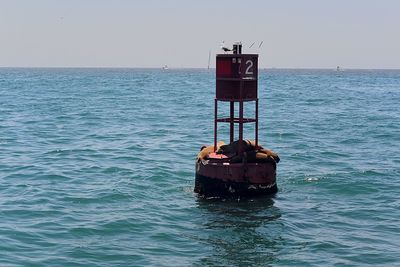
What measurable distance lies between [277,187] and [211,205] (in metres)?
3.13

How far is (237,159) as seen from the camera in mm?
19672

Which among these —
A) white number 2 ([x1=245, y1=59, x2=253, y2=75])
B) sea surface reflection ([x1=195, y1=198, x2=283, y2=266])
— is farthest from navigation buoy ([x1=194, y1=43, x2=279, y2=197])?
sea surface reflection ([x1=195, y1=198, x2=283, y2=266])

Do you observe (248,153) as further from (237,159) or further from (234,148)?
(234,148)

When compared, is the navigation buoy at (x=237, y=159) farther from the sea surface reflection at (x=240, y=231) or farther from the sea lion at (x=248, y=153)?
the sea surface reflection at (x=240, y=231)

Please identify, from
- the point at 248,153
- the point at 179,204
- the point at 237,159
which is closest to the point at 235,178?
the point at 237,159

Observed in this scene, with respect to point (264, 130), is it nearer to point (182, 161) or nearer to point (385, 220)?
point (182, 161)

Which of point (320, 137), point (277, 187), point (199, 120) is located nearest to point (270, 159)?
point (277, 187)

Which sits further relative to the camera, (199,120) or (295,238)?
(199,120)

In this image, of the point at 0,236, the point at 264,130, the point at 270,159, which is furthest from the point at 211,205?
the point at 264,130

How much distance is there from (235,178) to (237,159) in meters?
0.59

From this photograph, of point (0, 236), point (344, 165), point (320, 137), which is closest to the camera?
point (0, 236)

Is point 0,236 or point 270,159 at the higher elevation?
point 270,159

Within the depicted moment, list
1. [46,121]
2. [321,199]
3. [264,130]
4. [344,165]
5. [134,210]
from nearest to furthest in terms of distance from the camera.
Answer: [134,210], [321,199], [344,165], [264,130], [46,121]

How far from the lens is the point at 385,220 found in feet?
60.4
